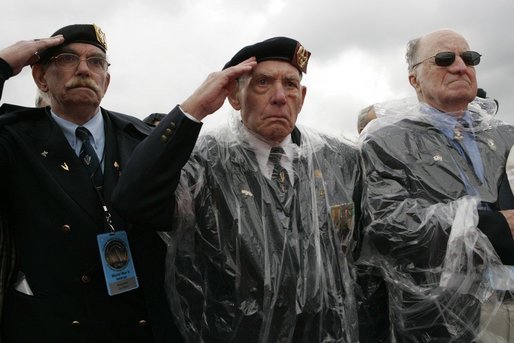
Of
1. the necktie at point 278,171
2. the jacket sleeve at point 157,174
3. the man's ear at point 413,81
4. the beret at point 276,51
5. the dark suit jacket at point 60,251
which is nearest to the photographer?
the jacket sleeve at point 157,174

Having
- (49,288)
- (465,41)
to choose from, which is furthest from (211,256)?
(465,41)

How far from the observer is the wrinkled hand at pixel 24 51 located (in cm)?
234

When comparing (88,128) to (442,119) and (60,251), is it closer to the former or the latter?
(60,251)

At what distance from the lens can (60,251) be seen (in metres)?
2.21

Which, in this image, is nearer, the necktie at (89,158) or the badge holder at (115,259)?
the badge holder at (115,259)

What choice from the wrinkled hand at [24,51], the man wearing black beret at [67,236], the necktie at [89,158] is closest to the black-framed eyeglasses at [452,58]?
the man wearing black beret at [67,236]

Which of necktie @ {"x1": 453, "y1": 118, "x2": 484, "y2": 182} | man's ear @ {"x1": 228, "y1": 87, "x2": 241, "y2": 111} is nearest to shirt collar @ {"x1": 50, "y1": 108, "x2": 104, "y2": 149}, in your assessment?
man's ear @ {"x1": 228, "y1": 87, "x2": 241, "y2": 111}

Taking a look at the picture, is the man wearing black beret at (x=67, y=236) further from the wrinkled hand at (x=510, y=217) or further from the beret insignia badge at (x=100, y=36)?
the wrinkled hand at (x=510, y=217)

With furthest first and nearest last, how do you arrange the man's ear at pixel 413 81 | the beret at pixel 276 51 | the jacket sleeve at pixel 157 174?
1. the man's ear at pixel 413 81
2. the beret at pixel 276 51
3. the jacket sleeve at pixel 157 174

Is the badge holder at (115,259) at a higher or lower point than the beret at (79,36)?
lower

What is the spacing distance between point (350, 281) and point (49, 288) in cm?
130

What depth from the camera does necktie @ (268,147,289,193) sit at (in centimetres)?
231

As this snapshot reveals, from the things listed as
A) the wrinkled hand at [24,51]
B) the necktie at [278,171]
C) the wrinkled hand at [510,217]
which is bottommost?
the wrinkled hand at [510,217]

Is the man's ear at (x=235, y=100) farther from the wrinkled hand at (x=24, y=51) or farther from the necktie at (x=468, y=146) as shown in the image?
the necktie at (x=468, y=146)
